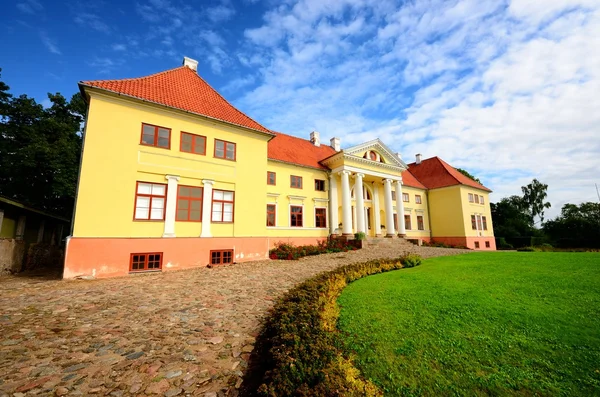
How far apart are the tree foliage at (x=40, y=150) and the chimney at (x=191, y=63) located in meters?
13.9

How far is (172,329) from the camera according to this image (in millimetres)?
5336

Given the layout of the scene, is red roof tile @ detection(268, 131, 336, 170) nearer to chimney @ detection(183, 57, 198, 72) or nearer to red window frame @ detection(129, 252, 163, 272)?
chimney @ detection(183, 57, 198, 72)

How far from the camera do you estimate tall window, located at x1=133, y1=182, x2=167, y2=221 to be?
12.6 m

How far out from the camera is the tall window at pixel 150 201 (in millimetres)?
12594

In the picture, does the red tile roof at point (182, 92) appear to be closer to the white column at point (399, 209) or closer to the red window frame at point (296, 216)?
the red window frame at point (296, 216)

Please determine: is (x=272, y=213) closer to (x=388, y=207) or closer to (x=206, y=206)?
(x=206, y=206)

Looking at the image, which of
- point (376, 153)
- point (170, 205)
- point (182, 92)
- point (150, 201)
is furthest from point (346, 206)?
point (150, 201)

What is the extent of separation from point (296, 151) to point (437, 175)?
2071cm

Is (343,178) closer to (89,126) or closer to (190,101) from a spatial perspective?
(190,101)

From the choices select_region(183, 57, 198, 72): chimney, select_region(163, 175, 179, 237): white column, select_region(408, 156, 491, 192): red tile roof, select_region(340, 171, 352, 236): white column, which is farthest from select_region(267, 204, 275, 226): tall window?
select_region(408, 156, 491, 192): red tile roof

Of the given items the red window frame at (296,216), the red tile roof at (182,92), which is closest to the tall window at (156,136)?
the red tile roof at (182,92)

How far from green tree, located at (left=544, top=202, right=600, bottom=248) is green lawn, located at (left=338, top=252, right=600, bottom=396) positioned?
42303 millimetres

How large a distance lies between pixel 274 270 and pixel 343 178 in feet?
44.5

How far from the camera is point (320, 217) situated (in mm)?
23562
